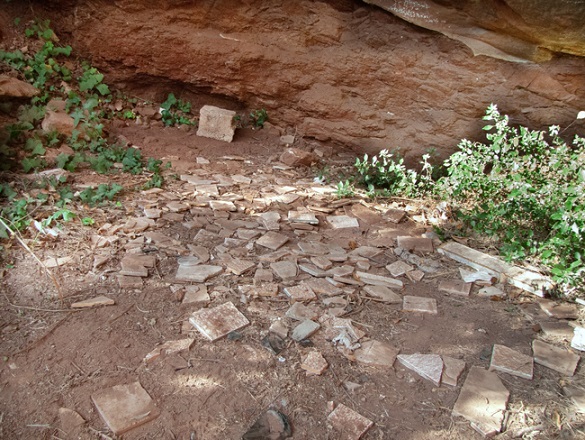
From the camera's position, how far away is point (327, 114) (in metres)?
5.53

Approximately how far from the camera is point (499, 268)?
349 centimetres

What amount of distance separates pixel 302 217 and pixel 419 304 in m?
1.39

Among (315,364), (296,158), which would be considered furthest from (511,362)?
(296,158)

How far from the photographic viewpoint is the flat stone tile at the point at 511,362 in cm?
255

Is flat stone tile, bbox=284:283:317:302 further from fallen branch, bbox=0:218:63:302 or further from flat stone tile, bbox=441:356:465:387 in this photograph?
fallen branch, bbox=0:218:63:302

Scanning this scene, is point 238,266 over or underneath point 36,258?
underneath

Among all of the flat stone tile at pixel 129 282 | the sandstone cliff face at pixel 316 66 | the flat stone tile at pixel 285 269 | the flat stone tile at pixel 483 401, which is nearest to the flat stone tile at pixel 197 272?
the flat stone tile at pixel 129 282

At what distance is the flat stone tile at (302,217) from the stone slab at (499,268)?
1.07 m

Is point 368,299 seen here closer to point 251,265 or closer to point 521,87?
point 251,265

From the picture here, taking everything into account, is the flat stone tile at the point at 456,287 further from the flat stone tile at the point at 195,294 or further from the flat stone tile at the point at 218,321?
the flat stone tile at the point at 195,294

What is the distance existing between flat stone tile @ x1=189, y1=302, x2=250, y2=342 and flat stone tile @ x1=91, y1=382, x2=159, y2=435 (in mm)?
488

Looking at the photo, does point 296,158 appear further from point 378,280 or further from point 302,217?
point 378,280

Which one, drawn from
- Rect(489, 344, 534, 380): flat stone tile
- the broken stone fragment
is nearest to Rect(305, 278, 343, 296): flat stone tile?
Rect(489, 344, 534, 380): flat stone tile

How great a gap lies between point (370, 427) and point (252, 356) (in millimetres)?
701
